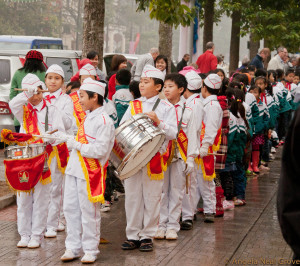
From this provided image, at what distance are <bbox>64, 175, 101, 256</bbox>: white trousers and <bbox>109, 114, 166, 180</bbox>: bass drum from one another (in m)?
0.41

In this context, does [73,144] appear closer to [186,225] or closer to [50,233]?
[50,233]

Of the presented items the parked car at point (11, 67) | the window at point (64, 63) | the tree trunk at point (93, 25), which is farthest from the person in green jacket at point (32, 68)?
the window at point (64, 63)

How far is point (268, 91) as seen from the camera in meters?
14.4

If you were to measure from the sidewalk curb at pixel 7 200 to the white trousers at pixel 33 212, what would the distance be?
2.06 m

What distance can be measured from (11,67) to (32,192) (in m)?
9.03

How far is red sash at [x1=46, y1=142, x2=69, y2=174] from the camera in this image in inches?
295

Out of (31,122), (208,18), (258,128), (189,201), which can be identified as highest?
(208,18)

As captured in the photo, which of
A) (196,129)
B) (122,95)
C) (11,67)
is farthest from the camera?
(11,67)

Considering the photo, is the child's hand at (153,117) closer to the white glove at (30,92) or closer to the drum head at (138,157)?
the drum head at (138,157)

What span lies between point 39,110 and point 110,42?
88.1 meters

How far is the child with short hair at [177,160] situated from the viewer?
7805 mm

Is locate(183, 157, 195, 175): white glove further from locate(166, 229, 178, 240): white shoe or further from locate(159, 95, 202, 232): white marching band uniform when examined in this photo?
locate(166, 229, 178, 240): white shoe

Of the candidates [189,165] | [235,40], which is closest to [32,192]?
Result: [189,165]

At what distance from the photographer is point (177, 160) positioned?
787 centimetres
